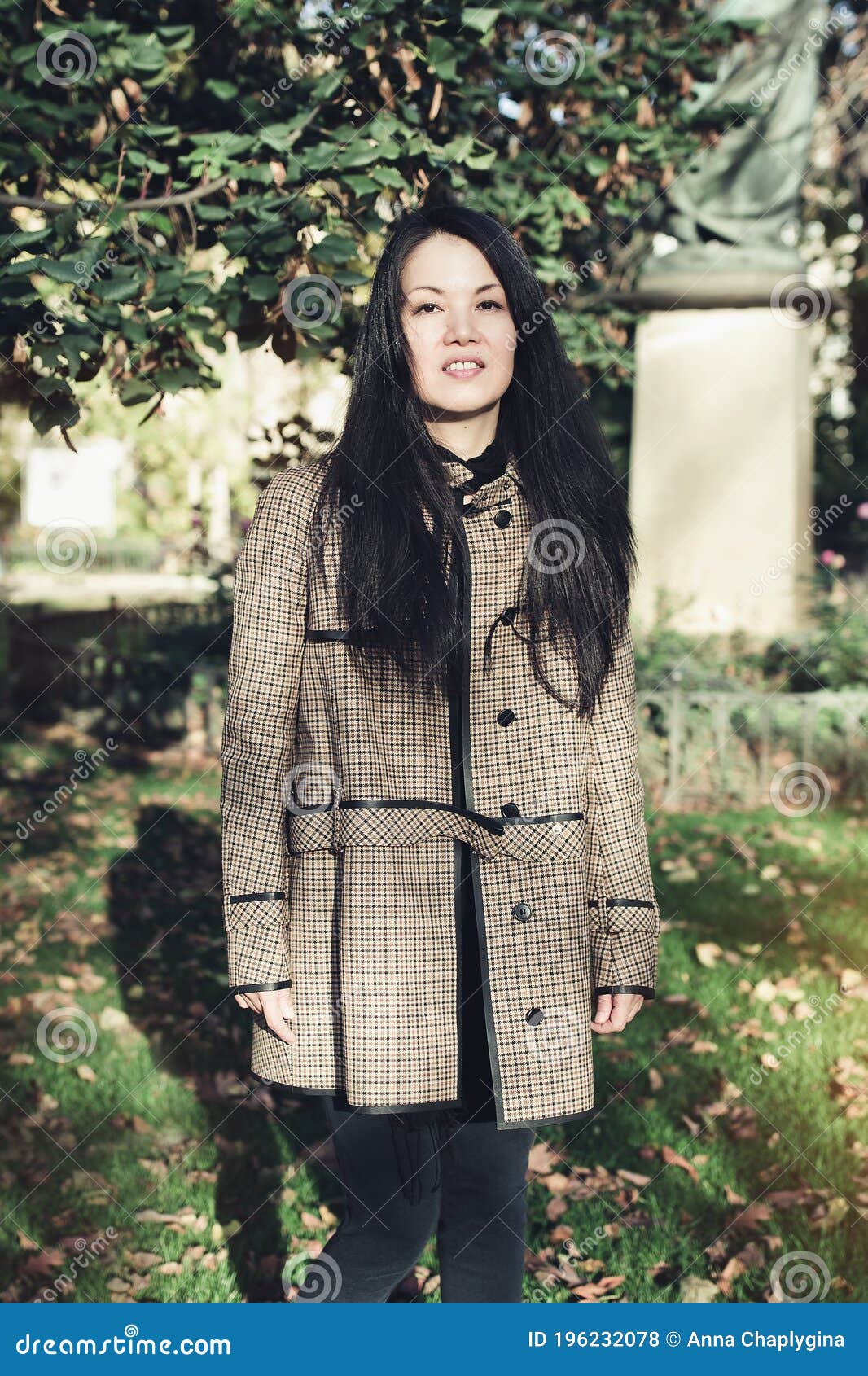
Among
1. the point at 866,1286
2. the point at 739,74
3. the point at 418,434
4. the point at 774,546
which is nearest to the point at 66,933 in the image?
the point at 866,1286

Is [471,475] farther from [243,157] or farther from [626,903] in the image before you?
[243,157]

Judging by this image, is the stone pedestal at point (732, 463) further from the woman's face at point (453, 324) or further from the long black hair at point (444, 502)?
the woman's face at point (453, 324)

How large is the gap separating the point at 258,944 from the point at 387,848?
25 cm

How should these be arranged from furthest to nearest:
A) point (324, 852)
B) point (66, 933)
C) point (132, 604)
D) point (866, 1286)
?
1. point (132, 604)
2. point (66, 933)
3. point (866, 1286)
4. point (324, 852)

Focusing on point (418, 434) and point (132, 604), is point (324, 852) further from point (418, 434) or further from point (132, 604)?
point (132, 604)

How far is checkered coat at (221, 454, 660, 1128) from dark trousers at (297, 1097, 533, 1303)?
11 cm

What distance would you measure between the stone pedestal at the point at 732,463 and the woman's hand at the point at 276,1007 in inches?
253

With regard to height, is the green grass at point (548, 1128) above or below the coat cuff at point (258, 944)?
below

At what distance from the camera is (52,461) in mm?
16953

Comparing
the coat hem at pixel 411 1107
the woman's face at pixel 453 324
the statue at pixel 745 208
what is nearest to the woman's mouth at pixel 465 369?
the woman's face at pixel 453 324

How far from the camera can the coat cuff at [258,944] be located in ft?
6.51

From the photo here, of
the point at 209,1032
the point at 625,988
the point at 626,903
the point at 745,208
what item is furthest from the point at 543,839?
the point at 745,208

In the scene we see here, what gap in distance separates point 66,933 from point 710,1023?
2.74 meters

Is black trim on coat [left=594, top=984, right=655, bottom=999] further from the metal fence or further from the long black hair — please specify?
the metal fence
